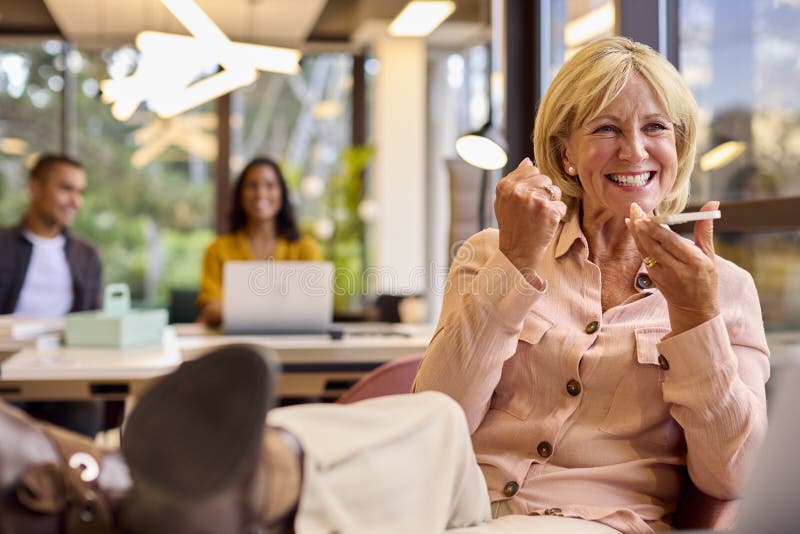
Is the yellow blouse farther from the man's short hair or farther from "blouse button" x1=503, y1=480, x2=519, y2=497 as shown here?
"blouse button" x1=503, y1=480, x2=519, y2=497

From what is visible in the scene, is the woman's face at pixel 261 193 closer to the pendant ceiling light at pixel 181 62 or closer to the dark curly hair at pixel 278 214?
the dark curly hair at pixel 278 214

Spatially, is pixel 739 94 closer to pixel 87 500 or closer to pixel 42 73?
pixel 87 500

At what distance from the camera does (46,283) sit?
15.1 feet

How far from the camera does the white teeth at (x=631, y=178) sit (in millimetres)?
1835

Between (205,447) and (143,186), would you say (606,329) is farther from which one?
(143,186)

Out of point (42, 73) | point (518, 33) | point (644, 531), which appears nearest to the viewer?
point (644, 531)

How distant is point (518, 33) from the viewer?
15.4 ft

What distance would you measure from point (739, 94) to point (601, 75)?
1.54 metres

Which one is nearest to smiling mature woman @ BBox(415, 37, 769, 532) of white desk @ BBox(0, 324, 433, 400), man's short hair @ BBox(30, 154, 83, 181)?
white desk @ BBox(0, 324, 433, 400)

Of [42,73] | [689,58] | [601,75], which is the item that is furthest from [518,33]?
[42,73]

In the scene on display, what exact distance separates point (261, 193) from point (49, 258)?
3.76 feet

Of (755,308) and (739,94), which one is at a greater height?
(739,94)

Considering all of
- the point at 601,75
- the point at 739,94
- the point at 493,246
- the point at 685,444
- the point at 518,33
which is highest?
the point at 518,33

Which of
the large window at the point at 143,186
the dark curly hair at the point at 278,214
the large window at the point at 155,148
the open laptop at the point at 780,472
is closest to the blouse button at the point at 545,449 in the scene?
the open laptop at the point at 780,472
